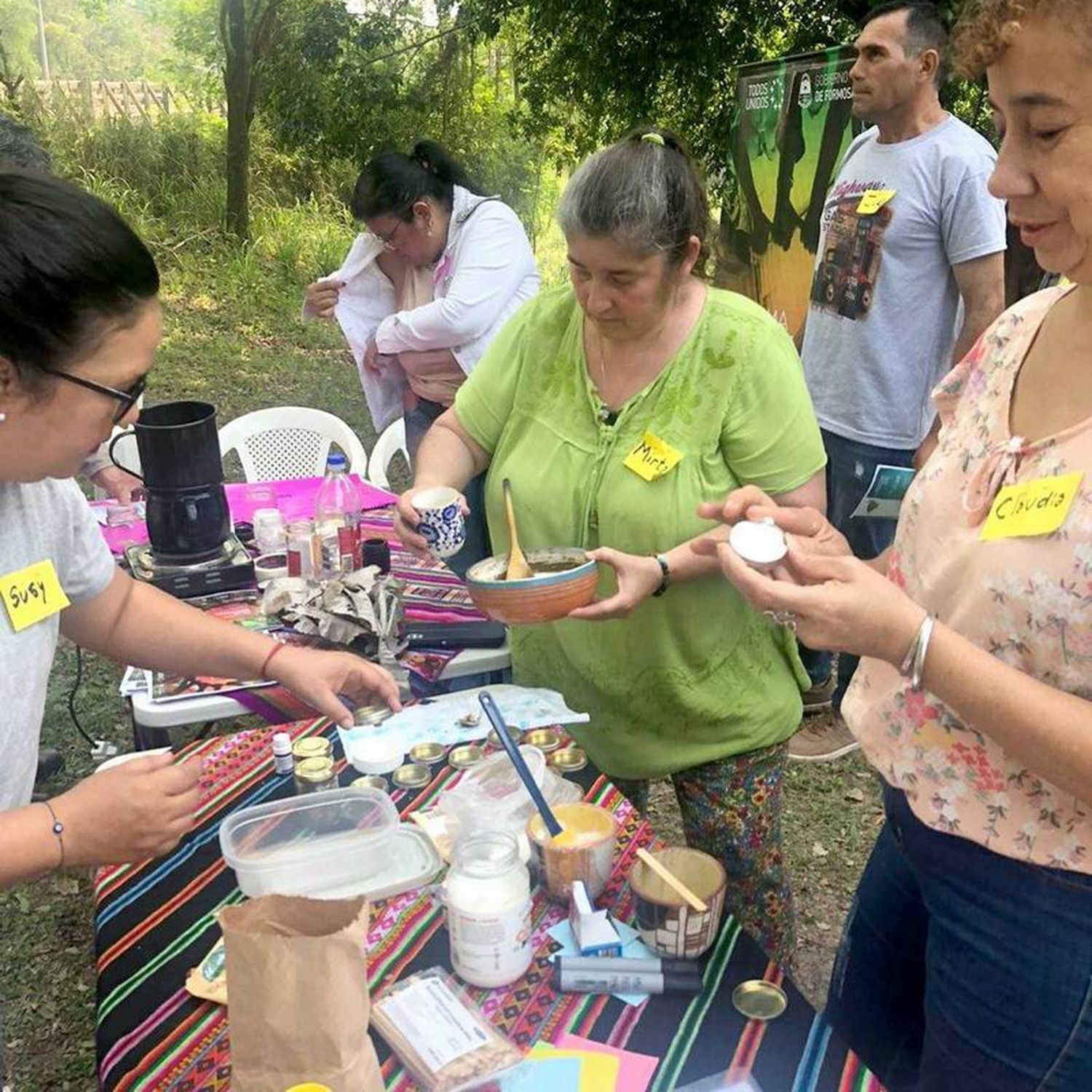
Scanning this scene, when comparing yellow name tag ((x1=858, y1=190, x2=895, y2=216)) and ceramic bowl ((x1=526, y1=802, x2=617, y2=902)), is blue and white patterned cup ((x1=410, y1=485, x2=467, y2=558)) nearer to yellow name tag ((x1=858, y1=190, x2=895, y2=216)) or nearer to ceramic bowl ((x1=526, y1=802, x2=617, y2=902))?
ceramic bowl ((x1=526, y1=802, x2=617, y2=902))

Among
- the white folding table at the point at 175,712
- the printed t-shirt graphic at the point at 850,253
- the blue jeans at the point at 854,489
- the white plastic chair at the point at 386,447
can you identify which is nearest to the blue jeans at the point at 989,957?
the white folding table at the point at 175,712

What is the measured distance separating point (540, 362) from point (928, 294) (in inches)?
67.5

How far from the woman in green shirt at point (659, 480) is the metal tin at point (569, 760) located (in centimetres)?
26

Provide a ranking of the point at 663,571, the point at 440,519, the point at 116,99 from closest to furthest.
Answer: the point at 663,571
the point at 440,519
the point at 116,99

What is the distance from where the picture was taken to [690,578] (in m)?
1.85

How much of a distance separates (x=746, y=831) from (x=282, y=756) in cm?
95

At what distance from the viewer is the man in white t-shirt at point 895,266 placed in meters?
3.01

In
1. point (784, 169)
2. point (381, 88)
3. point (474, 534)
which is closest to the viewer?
point (474, 534)

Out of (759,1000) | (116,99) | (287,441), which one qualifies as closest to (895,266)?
(287,441)

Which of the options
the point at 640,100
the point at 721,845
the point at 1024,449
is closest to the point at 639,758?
the point at 721,845

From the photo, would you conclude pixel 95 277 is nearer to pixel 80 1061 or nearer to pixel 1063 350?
pixel 1063 350

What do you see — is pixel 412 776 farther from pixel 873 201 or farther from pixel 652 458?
pixel 873 201

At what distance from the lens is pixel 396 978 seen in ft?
Answer: 4.05

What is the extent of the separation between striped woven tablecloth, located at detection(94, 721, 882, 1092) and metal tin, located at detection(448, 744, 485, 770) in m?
0.31
